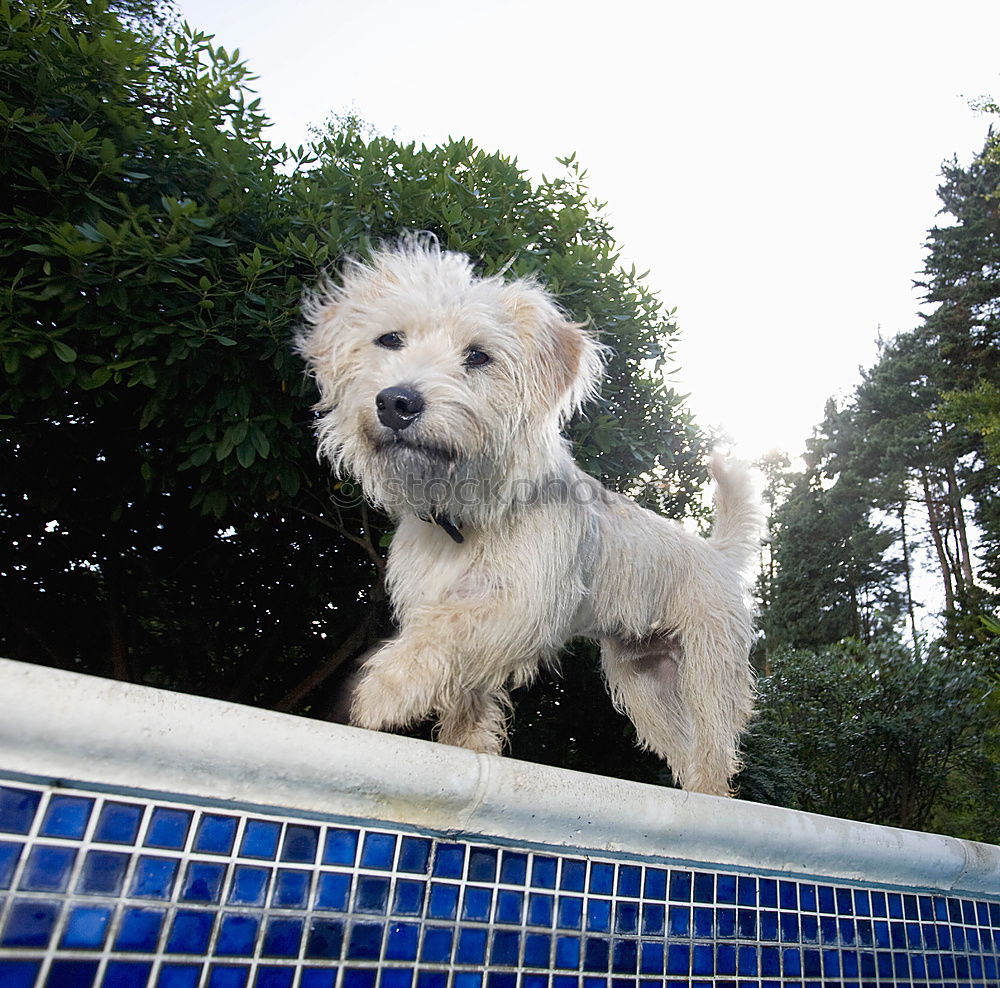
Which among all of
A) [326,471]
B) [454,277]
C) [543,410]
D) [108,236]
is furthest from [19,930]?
[326,471]

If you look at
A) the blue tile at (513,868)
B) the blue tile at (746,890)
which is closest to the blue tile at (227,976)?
the blue tile at (513,868)

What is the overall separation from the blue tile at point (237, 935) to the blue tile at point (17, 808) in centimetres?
33

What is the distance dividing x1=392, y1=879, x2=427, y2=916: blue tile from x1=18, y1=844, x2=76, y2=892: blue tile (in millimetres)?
561

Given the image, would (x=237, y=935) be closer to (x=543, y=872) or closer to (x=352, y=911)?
(x=352, y=911)

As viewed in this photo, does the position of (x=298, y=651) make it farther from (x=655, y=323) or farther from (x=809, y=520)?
(x=809, y=520)

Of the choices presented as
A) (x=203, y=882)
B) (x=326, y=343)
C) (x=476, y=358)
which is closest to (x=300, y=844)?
(x=203, y=882)

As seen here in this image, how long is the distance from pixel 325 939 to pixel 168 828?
0.33 meters

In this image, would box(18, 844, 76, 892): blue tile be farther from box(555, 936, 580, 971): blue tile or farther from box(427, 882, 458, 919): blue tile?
box(555, 936, 580, 971): blue tile

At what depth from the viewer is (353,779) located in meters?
1.45

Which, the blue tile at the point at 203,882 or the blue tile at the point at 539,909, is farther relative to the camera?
the blue tile at the point at 539,909

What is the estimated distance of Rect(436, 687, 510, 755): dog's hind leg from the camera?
8.35 feet

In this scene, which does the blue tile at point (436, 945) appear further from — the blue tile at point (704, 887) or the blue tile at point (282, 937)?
the blue tile at point (704, 887)

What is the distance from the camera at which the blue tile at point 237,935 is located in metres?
1.21

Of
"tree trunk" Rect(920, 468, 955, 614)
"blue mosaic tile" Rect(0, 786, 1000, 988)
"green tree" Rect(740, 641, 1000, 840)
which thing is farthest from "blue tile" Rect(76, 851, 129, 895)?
"tree trunk" Rect(920, 468, 955, 614)
